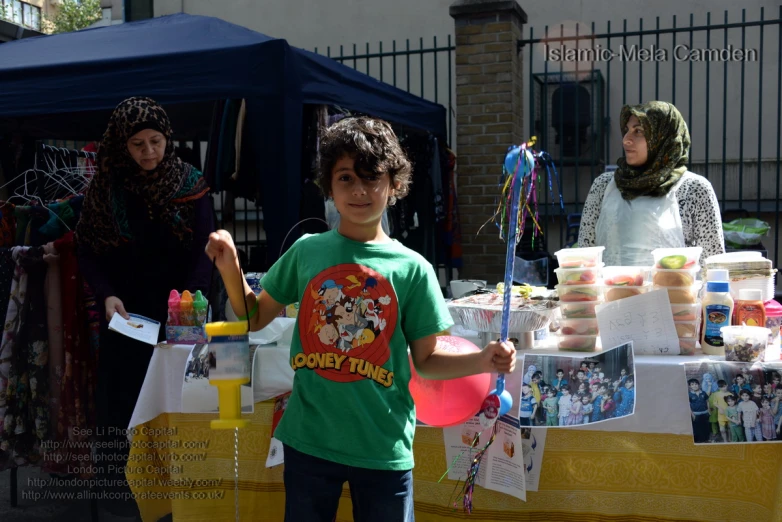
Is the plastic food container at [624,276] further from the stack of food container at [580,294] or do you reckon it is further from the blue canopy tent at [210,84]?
the blue canopy tent at [210,84]

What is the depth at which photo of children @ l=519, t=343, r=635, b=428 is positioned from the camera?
2469 millimetres

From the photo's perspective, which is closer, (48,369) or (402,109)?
(48,369)

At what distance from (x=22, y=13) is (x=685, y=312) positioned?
31828 millimetres

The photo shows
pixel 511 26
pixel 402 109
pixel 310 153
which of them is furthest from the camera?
pixel 511 26

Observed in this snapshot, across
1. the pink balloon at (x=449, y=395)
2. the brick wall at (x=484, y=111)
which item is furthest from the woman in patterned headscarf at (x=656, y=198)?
the brick wall at (x=484, y=111)

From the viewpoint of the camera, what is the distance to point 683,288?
8.36 ft

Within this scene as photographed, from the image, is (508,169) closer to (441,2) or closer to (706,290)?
(706,290)

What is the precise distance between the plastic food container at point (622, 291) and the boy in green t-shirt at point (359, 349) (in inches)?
34.0

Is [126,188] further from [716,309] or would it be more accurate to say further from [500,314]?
[716,309]

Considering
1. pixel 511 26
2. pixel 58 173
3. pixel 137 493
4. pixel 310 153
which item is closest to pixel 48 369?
pixel 137 493

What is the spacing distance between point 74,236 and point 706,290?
8.71 ft

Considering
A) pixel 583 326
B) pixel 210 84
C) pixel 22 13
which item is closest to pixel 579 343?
pixel 583 326

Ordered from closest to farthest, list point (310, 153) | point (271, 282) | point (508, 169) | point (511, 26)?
1. point (508, 169)
2. point (271, 282)
3. point (310, 153)
4. point (511, 26)

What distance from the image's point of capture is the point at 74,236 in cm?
353
